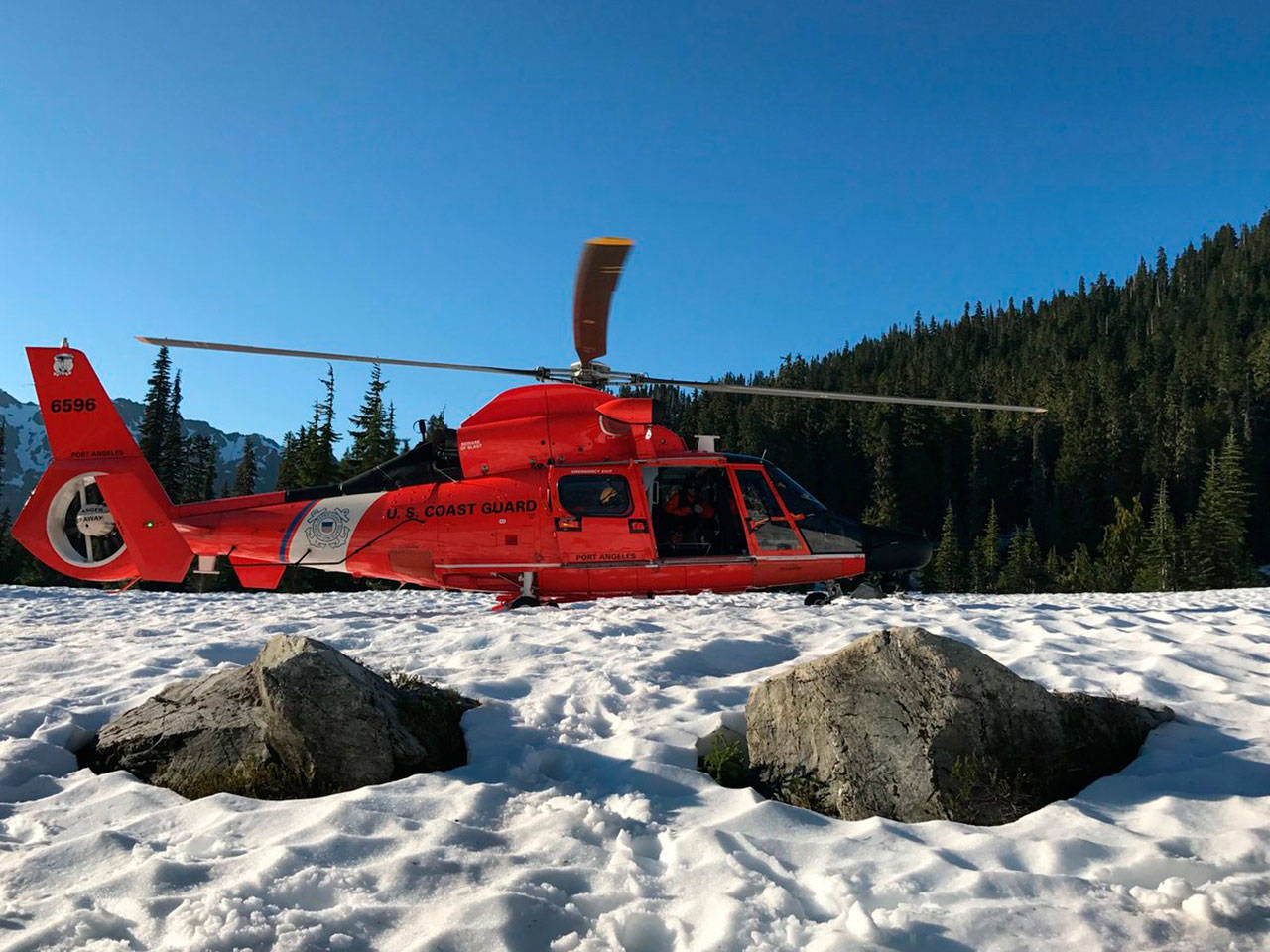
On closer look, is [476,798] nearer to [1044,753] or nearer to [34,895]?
[34,895]

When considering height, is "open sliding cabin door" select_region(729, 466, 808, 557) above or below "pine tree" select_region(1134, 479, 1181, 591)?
above

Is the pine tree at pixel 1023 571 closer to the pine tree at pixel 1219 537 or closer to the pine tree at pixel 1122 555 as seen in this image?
the pine tree at pixel 1122 555

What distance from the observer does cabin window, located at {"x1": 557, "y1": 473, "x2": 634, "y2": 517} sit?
36.8ft

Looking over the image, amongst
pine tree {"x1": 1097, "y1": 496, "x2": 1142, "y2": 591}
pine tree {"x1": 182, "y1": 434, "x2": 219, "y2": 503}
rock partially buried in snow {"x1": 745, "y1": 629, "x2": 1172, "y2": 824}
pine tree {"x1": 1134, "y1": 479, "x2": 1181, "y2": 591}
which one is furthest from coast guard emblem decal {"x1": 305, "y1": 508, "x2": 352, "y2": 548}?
pine tree {"x1": 1097, "y1": 496, "x2": 1142, "y2": 591}

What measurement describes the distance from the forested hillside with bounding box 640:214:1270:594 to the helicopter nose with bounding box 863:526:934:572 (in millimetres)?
59870

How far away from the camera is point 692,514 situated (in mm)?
12000

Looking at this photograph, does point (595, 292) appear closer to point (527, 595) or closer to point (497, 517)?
point (497, 517)

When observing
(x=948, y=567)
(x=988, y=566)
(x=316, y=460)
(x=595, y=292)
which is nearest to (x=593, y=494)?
(x=595, y=292)

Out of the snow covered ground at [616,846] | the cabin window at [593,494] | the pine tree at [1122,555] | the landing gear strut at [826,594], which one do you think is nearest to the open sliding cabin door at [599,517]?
the cabin window at [593,494]

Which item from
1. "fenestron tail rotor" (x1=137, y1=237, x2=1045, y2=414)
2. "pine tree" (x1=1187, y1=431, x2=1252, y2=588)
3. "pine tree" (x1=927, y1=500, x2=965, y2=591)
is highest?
"fenestron tail rotor" (x1=137, y1=237, x2=1045, y2=414)

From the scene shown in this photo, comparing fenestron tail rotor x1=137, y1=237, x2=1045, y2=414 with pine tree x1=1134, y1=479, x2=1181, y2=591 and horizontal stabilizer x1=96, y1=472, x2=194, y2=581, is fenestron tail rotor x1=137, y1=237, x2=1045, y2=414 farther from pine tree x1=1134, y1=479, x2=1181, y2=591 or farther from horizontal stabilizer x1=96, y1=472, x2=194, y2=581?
pine tree x1=1134, y1=479, x2=1181, y2=591

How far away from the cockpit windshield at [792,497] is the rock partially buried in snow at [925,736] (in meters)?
6.52

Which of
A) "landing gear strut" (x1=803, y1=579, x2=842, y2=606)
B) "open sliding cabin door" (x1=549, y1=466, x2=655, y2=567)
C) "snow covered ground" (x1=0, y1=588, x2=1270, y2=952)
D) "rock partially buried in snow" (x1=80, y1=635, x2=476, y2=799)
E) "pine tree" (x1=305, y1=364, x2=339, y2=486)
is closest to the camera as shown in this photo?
"snow covered ground" (x1=0, y1=588, x2=1270, y2=952)

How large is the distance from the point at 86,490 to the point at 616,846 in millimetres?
11677
